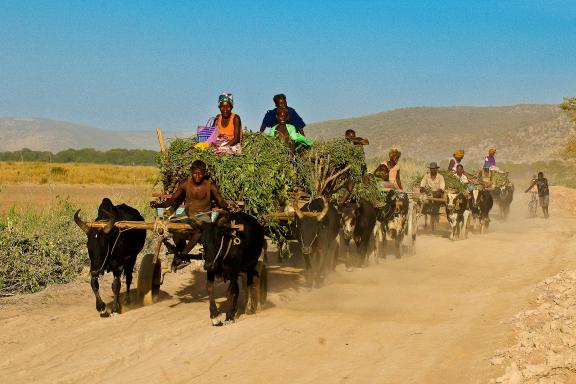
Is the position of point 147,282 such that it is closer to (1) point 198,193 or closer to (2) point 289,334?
(1) point 198,193

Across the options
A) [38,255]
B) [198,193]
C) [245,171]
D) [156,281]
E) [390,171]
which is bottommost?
[156,281]

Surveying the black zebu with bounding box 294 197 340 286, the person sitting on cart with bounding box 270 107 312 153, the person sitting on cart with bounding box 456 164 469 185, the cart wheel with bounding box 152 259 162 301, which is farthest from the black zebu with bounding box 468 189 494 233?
the cart wheel with bounding box 152 259 162 301

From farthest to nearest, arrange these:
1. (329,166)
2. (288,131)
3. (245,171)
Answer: (329,166) < (288,131) < (245,171)

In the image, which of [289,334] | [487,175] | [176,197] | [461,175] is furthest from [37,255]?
[487,175]

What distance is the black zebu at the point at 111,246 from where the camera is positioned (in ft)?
34.2

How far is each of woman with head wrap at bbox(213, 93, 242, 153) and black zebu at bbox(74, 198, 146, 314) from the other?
6.36 ft

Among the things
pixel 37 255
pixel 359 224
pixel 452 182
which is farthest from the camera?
pixel 452 182

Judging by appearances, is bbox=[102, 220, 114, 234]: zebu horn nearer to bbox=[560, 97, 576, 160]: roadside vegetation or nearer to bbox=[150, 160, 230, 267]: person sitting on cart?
bbox=[150, 160, 230, 267]: person sitting on cart

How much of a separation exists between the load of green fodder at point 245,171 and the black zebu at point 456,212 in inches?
457

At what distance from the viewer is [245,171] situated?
1097 cm

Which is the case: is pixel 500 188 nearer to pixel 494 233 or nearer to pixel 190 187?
pixel 494 233

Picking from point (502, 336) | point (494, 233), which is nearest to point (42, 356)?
point (502, 336)

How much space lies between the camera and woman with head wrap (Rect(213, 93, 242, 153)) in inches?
451

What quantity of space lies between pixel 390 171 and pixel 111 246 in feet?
34.5
